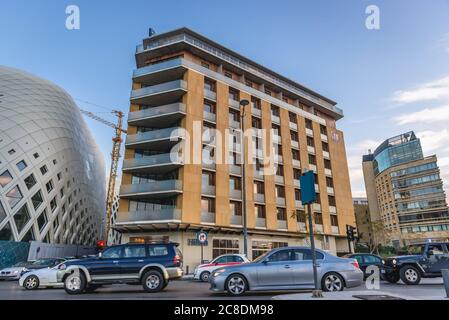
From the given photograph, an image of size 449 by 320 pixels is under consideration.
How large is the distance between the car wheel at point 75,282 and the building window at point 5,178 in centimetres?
3068

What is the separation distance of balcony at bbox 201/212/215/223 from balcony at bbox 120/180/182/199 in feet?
11.3

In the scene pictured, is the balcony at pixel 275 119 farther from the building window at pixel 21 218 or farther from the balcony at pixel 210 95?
the building window at pixel 21 218

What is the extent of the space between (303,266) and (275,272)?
92 cm

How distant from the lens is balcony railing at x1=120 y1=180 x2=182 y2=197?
2650cm

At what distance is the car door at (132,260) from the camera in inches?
398

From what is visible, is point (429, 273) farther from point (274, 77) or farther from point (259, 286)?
point (274, 77)

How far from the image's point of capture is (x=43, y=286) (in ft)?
42.1

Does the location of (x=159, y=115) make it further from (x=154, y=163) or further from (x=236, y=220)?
(x=236, y=220)

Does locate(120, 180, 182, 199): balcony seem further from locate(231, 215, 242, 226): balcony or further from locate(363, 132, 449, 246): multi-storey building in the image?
locate(363, 132, 449, 246): multi-storey building

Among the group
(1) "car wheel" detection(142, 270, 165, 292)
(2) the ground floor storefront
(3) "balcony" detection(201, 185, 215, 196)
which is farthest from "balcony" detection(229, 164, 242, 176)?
(1) "car wheel" detection(142, 270, 165, 292)

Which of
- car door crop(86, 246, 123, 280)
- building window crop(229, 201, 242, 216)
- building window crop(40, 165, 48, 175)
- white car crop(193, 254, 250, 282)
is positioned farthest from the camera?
building window crop(40, 165, 48, 175)

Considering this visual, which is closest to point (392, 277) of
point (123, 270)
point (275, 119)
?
point (123, 270)

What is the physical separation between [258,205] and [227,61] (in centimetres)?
1874
